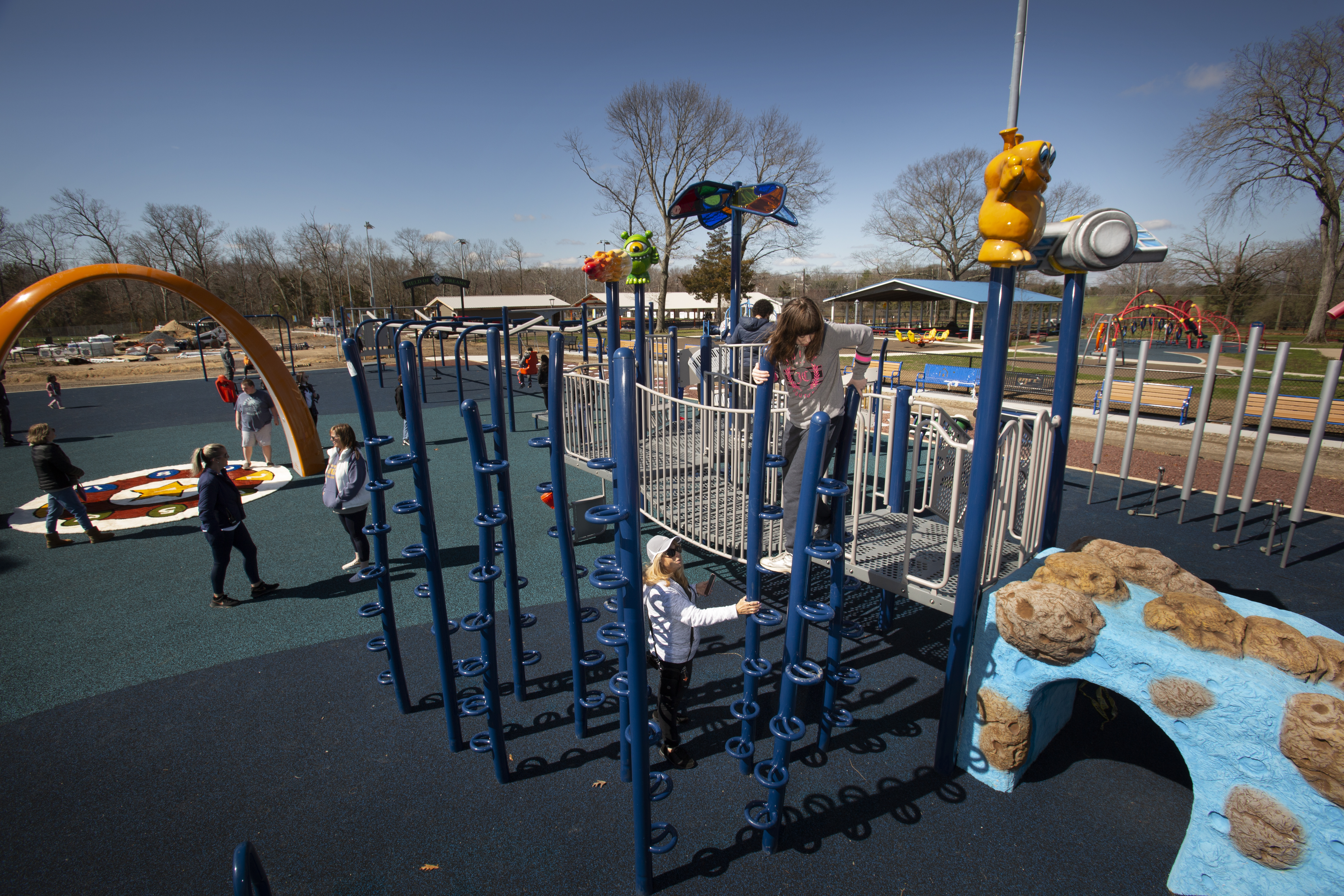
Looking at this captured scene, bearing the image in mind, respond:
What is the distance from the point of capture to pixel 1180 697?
271cm

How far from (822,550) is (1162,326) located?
49.9 metres

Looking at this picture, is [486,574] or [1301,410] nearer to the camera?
[486,574]

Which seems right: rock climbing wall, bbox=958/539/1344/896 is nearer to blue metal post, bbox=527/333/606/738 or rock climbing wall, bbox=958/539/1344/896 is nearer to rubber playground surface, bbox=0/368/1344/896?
rubber playground surface, bbox=0/368/1344/896

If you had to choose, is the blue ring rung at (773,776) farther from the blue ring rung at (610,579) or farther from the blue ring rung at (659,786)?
the blue ring rung at (610,579)

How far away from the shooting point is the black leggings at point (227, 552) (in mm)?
5188

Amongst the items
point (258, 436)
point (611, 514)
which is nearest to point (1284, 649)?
point (611, 514)

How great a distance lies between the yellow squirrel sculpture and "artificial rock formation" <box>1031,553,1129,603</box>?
1632 millimetres

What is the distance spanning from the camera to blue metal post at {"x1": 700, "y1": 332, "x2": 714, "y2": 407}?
25.9ft

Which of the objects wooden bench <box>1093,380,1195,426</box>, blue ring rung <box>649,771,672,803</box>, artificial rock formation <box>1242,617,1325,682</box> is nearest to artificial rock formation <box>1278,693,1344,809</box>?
artificial rock formation <box>1242,617,1325,682</box>

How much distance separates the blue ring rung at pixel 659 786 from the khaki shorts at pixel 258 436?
380 inches

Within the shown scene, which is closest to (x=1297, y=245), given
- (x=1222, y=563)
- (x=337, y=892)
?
(x=1222, y=563)

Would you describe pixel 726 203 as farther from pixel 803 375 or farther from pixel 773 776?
pixel 773 776

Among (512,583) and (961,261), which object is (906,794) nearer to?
(512,583)

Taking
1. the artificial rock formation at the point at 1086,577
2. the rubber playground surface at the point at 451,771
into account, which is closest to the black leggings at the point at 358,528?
the rubber playground surface at the point at 451,771
